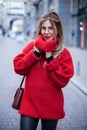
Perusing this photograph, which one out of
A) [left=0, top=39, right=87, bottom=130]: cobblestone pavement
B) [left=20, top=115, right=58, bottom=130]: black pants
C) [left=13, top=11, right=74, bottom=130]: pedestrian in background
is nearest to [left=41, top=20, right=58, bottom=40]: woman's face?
[left=13, top=11, right=74, bottom=130]: pedestrian in background

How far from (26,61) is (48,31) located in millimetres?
344

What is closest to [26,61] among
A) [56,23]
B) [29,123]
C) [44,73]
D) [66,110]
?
[44,73]

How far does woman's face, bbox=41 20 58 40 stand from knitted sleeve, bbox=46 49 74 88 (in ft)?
0.66

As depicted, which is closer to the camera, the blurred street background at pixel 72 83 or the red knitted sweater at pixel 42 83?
the red knitted sweater at pixel 42 83

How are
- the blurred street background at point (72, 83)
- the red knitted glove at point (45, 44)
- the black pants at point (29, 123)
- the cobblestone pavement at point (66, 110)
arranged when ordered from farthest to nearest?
the blurred street background at point (72, 83)
the cobblestone pavement at point (66, 110)
the black pants at point (29, 123)
the red knitted glove at point (45, 44)

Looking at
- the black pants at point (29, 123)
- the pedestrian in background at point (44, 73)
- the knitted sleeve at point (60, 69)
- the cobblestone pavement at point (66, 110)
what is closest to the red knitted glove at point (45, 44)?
the pedestrian in background at point (44, 73)

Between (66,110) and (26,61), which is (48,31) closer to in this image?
(26,61)

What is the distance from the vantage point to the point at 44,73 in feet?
13.4

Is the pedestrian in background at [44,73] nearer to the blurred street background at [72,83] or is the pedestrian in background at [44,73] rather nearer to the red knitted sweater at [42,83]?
the red knitted sweater at [42,83]

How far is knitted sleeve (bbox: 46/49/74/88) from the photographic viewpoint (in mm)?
4035

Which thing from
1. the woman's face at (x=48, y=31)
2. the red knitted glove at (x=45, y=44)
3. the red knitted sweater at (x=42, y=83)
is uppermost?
the woman's face at (x=48, y=31)

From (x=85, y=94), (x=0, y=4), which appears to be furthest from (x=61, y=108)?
(x=0, y=4)

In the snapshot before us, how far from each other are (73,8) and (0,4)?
8261 centimetres

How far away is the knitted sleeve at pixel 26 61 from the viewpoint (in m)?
4.05
